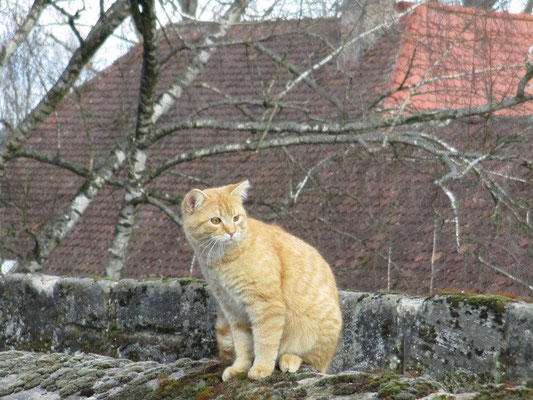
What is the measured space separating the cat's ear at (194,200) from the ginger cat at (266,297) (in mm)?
152

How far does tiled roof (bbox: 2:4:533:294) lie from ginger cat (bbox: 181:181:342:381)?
4844 millimetres

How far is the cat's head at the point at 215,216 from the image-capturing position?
14.8 feet

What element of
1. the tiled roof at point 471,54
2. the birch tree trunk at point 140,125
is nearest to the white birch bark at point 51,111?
the birch tree trunk at point 140,125

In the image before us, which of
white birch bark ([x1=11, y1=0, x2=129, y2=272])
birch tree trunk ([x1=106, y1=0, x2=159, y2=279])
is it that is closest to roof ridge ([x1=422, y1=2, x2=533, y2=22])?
birch tree trunk ([x1=106, y1=0, x2=159, y2=279])

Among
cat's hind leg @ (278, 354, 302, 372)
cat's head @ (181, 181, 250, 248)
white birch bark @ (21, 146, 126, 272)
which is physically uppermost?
white birch bark @ (21, 146, 126, 272)

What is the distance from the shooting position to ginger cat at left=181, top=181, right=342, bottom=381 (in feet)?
13.7

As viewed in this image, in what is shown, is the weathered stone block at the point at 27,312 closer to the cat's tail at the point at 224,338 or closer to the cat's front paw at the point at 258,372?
the cat's tail at the point at 224,338

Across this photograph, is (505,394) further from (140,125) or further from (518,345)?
(140,125)

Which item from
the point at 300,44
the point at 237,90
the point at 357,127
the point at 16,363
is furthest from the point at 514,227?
the point at 237,90

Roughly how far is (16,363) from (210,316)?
1.00 m

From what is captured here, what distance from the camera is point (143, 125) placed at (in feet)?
34.1

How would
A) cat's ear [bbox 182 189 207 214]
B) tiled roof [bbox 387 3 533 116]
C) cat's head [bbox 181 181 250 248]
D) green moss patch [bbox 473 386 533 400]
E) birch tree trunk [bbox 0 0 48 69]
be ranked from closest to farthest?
green moss patch [bbox 473 386 533 400]
cat's head [bbox 181 181 250 248]
cat's ear [bbox 182 189 207 214]
tiled roof [bbox 387 3 533 116]
birch tree trunk [bbox 0 0 48 69]

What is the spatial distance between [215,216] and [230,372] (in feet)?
3.21

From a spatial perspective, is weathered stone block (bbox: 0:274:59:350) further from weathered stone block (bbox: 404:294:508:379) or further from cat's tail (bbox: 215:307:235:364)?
weathered stone block (bbox: 404:294:508:379)
